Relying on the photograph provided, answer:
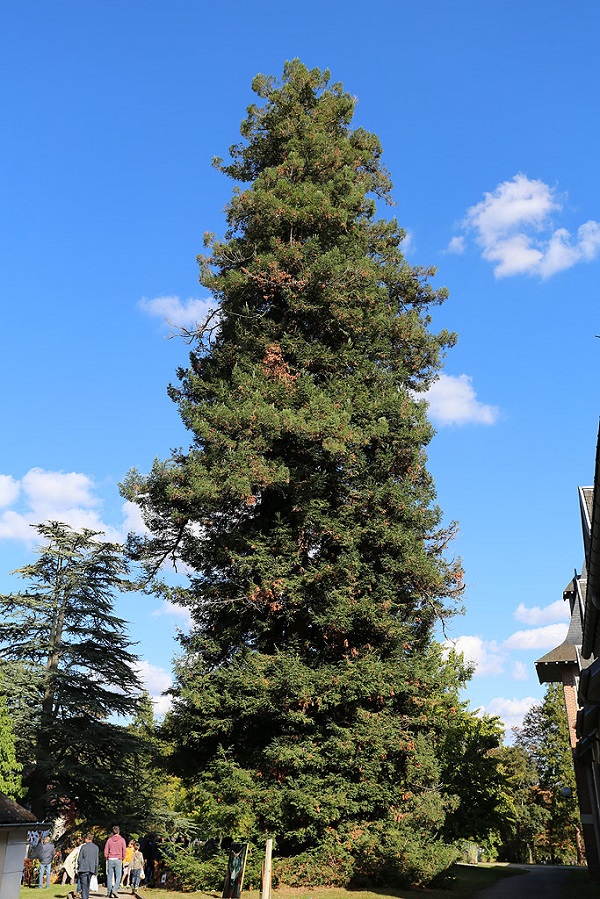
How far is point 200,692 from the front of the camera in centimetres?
1891

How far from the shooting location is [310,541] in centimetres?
2039

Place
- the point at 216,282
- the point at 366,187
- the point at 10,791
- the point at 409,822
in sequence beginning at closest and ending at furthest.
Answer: the point at 409,822
the point at 10,791
the point at 216,282
the point at 366,187

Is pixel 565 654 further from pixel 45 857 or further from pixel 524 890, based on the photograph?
pixel 45 857

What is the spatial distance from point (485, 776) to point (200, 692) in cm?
1377

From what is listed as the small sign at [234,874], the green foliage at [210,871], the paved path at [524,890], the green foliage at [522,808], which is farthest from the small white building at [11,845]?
the green foliage at [522,808]

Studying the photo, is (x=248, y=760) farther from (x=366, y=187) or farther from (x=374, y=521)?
(x=366, y=187)

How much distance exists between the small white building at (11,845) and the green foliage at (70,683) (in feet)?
42.5

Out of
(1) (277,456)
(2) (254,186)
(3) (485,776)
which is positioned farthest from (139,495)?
(3) (485,776)

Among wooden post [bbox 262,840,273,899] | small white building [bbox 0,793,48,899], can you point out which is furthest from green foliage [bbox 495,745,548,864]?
small white building [bbox 0,793,48,899]

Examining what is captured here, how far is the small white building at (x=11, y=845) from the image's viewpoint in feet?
40.3

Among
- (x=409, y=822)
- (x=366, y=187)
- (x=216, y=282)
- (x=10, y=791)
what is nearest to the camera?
(x=409, y=822)

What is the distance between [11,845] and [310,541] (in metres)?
10.3

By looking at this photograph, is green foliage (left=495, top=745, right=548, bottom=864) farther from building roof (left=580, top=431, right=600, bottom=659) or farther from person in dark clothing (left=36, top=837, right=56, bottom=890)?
building roof (left=580, top=431, right=600, bottom=659)

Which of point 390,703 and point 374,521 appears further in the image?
point 374,521
